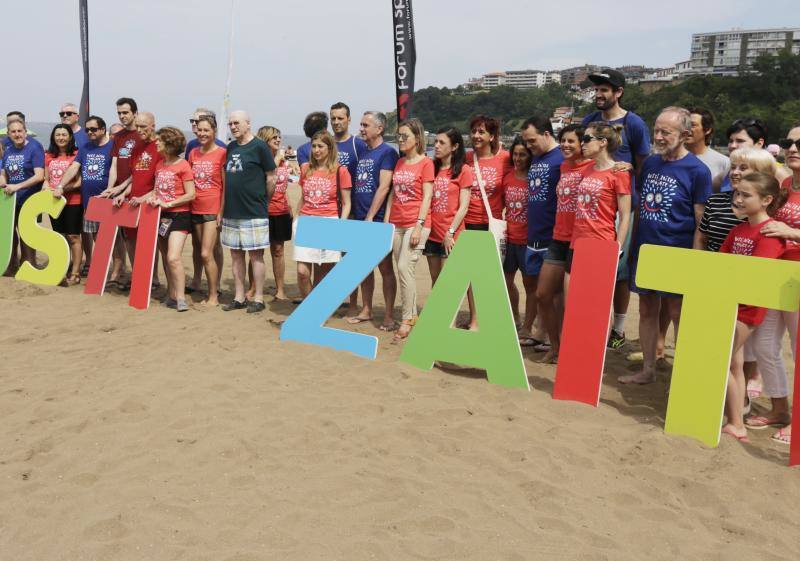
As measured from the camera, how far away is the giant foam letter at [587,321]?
4.88m

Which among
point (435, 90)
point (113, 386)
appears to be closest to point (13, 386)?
point (113, 386)

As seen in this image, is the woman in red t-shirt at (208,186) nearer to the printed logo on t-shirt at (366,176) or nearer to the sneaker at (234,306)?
the sneaker at (234,306)

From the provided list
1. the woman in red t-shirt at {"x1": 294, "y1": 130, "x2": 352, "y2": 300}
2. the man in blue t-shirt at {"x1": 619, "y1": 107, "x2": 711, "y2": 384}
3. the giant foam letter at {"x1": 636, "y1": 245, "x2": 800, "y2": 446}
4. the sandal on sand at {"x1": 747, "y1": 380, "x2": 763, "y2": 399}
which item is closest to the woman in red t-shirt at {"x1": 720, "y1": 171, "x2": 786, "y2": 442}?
the giant foam letter at {"x1": 636, "y1": 245, "x2": 800, "y2": 446}

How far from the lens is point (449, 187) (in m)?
6.49

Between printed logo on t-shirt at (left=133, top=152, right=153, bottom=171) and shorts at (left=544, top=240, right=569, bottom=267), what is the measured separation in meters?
4.38

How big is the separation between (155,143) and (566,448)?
5563 millimetres

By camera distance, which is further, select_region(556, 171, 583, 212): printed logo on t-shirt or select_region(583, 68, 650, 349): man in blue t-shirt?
select_region(583, 68, 650, 349): man in blue t-shirt

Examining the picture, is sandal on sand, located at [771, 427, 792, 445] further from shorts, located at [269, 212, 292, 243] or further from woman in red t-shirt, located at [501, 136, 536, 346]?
shorts, located at [269, 212, 292, 243]

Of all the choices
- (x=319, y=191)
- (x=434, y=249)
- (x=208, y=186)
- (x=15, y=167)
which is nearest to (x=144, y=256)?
(x=208, y=186)

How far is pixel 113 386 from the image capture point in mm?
4961

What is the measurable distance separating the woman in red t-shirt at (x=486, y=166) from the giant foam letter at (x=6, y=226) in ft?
18.1

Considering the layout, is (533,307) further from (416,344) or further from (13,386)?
(13,386)

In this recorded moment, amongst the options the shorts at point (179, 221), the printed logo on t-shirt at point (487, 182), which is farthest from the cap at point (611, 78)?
the shorts at point (179, 221)

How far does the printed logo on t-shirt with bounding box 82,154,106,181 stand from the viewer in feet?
27.0
